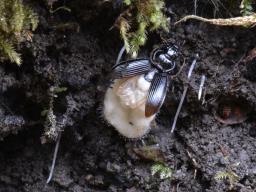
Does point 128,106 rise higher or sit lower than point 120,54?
lower

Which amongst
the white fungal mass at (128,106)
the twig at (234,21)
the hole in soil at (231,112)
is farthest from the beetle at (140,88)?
the hole in soil at (231,112)

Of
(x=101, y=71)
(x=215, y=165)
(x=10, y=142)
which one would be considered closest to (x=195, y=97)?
(x=215, y=165)

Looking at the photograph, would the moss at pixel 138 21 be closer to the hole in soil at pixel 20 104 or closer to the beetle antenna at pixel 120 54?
the beetle antenna at pixel 120 54

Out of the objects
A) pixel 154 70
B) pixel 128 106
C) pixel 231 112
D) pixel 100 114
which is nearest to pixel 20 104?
pixel 100 114

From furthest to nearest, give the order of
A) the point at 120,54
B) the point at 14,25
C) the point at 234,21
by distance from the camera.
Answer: the point at 120,54 < the point at 234,21 < the point at 14,25

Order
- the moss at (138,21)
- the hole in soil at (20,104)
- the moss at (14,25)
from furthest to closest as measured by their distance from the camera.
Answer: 1. the hole in soil at (20,104)
2. the moss at (138,21)
3. the moss at (14,25)

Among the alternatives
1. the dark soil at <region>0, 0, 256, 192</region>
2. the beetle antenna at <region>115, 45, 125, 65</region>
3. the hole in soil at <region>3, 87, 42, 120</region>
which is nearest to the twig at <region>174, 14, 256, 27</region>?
the dark soil at <region>0, 0, 256, 192</region>

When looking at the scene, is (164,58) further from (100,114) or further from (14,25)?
(14,25)
